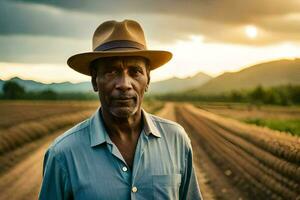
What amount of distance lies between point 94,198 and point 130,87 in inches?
19.1

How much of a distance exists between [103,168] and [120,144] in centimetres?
16

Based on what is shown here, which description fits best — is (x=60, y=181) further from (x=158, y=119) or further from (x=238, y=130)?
(x=238, y=130)

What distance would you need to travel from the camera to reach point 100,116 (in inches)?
96.7

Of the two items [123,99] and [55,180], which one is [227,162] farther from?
[55,180]

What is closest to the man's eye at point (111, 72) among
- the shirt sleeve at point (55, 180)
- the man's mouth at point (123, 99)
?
the man's mouth at point (123, 99)

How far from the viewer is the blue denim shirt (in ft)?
7.45

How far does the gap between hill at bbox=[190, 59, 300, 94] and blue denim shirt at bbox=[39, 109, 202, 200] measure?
35.5 feet

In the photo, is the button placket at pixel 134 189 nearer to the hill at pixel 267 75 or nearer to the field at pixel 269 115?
the field at pixel 269 115

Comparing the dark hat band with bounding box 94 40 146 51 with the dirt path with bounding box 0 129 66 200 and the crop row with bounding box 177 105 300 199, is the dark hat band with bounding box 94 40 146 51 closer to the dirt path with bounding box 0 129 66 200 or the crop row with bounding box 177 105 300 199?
the crop row with bounding box 177 105 300 199

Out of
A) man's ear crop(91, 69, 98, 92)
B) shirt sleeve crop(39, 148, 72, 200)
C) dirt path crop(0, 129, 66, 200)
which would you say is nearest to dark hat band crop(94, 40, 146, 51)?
man's ear crop(91, 69, 98, 92)

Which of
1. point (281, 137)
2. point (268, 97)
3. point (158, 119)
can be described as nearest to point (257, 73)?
point (268, 97)

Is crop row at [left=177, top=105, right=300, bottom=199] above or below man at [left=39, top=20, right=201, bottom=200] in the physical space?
below

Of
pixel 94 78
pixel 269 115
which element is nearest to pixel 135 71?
pixel 94 78

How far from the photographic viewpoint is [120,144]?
7.93 ft
